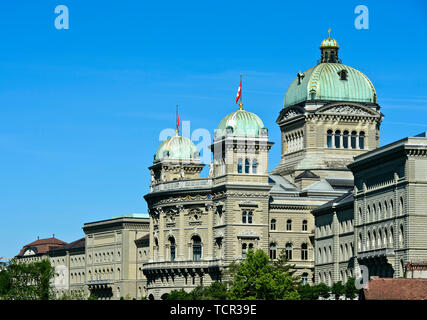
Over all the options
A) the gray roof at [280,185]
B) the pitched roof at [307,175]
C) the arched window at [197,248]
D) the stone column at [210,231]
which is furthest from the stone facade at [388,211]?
the arched window at [197,248]

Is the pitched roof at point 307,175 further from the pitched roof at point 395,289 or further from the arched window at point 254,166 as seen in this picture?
the pitched roof at point 395,289

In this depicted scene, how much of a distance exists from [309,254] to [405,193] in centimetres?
4714

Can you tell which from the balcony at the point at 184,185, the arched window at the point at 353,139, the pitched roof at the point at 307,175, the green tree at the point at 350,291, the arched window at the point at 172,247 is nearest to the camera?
the green tree at the point at 350,291

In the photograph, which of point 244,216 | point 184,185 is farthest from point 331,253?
point 184,185

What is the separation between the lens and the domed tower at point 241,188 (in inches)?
6270

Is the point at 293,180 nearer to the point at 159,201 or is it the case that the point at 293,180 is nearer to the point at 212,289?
the point at 159,201

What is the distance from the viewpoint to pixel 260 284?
376 ft

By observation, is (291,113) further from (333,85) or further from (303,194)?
(303,194)

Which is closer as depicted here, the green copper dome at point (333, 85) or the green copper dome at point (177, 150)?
the green copper dome at point (333, 85)

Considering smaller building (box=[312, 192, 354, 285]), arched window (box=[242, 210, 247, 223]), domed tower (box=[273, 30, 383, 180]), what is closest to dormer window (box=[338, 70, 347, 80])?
domed tower (box=[273, 30, 383, 180])

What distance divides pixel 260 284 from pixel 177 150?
82.5 meters

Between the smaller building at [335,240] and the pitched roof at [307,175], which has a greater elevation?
the pitched roof at [307,175]

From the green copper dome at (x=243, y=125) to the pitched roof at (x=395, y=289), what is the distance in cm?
7089
